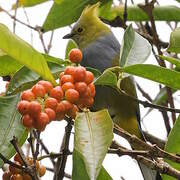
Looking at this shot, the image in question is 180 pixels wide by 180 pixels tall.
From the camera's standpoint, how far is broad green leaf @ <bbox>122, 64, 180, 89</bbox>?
5.15 ft

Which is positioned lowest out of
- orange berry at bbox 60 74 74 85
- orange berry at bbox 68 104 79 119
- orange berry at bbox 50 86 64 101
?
orange berry at bbox 68 104 79 119

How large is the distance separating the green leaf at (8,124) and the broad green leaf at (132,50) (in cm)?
41

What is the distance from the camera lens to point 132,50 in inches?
71.1

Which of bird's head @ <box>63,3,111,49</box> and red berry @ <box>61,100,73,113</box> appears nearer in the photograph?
red berry @ <box>61,100,73,113</box>

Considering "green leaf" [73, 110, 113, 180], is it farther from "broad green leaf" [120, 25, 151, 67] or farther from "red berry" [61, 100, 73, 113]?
"broad green leaf" [120, 25, 151, 67]

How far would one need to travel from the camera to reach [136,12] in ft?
10.0

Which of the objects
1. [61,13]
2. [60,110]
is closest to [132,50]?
[60,110]

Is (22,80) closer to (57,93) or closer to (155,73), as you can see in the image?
(57,93)

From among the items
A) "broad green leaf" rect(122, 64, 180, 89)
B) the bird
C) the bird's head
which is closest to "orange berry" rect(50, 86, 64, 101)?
"broad green leaf" rect(122, 64, 180, 89)

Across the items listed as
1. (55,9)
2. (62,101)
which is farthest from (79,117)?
(55,9)

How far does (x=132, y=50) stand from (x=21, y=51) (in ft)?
1.69

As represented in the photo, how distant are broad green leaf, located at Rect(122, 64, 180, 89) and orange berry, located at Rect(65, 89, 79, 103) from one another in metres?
0.22

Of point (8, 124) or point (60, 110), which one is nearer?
point (60, 110)

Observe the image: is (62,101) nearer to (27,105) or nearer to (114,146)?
(27,105)
